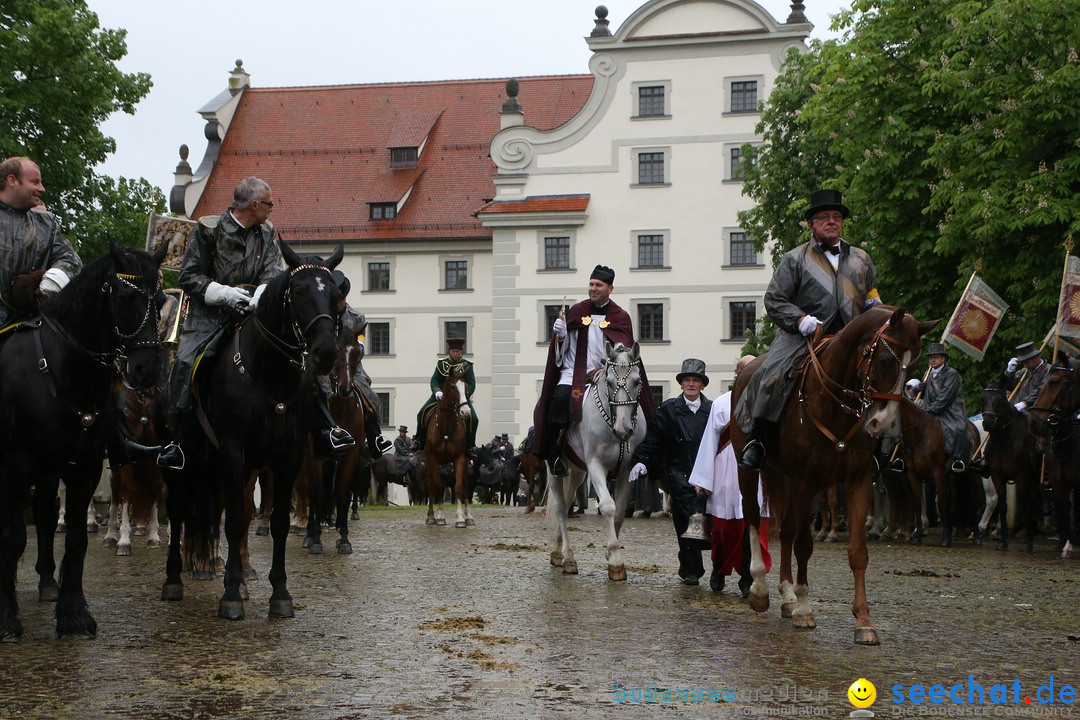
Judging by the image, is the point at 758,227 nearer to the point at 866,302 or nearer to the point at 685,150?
the point at 685,150

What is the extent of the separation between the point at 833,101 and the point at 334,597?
2263 cm

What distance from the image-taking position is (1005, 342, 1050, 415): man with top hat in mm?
20223

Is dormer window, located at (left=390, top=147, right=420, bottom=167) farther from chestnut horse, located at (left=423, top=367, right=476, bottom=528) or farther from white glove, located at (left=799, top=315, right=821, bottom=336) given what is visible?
white glove, located at (left=799, top=315, right=821, bottom=336)

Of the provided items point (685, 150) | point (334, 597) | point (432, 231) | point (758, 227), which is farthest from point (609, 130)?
point (334, 597)

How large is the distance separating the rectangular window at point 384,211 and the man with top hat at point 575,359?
5627 cm

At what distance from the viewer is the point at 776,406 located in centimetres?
1063

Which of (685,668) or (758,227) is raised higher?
(758,227)

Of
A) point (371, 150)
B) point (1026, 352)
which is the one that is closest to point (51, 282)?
point (1026, 352)

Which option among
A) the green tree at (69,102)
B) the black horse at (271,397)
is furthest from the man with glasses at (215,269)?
the green tree at (69,102)

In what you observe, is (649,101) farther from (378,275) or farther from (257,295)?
(257,295)

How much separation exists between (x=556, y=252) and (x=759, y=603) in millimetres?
52304

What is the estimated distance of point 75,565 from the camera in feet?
31.1

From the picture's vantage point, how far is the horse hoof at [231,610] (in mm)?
10375

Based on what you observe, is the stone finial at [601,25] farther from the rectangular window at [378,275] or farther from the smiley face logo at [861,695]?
the smiley face logo at [861,695]
